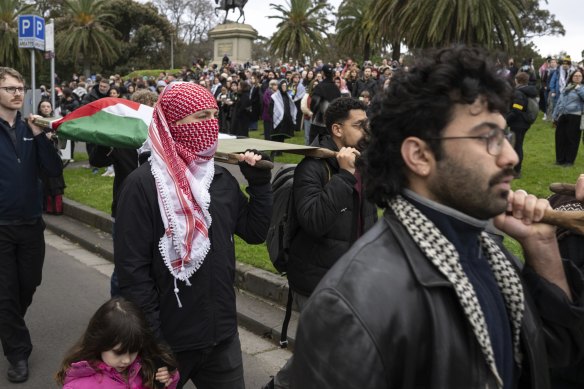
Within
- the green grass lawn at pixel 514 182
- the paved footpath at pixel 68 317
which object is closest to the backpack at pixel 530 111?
the green grass lawn at pixel 514 182

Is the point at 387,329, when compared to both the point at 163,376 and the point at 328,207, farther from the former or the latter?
the point at 328,207

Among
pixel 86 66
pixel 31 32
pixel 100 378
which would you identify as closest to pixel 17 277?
pixel 100 378

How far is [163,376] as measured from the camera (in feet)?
9.57

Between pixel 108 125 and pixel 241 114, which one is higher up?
pixel 108 125

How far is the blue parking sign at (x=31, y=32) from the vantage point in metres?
11.6

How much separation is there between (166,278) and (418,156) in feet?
5.26

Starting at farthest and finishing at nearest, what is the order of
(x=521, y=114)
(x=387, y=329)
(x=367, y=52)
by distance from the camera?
(x=367, y=52)
(x=521, y=114)
(x=387, y=329)

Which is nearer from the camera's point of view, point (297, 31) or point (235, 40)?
point (235, 40)

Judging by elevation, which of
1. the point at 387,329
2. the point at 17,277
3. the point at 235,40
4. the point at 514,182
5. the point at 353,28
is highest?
the point at 353,28

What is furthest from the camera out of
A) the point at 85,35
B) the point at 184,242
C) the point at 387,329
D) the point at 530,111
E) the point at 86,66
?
the point at 86,66

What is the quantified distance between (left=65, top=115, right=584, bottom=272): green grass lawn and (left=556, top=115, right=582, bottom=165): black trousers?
0.20 metres

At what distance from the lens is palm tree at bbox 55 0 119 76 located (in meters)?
42.3

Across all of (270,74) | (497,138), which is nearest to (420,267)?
(497,138)

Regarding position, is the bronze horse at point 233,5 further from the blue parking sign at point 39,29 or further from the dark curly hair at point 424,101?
the dark curly hair at point 424,101
